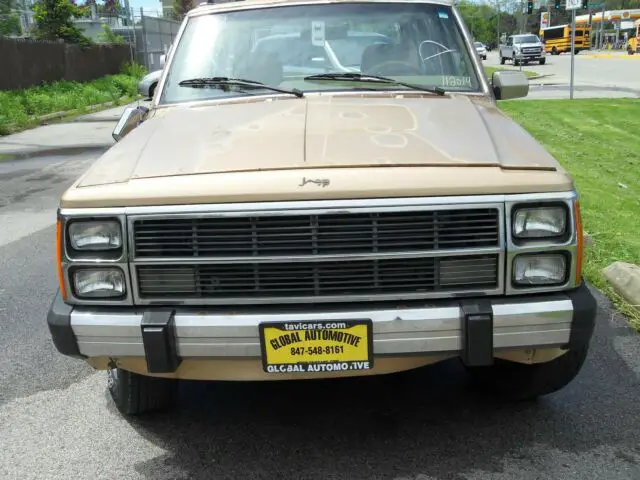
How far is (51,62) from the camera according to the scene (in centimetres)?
2436

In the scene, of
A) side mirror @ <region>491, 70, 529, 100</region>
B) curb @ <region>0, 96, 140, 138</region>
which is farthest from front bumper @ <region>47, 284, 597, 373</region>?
curb @ <region>0, 96, 140, 138</region>

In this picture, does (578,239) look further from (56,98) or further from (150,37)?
(150,37)

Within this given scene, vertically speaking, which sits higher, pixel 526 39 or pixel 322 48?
pixel 322 48

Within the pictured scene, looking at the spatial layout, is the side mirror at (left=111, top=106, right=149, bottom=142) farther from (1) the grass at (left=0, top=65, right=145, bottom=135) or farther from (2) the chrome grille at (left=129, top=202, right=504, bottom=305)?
(1) the grass at (left=0, top=65, right=145, bottom=135)

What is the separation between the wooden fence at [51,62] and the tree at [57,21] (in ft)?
3.31

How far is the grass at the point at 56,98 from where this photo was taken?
59.4ft

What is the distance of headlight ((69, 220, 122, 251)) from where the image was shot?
2785 millimetres

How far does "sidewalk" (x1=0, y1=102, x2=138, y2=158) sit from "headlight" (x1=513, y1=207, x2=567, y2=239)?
11950mm

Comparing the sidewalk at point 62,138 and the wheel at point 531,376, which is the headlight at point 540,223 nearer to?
the wheel at point 531,376

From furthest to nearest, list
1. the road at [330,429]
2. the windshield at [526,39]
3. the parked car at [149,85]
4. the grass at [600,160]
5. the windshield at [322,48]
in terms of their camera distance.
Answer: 1. the windshield at [526,39]
2. the grass at [600,160]
3. the parked car at [149,85]
4. the windshield at [322,48]
5. the road at [330,429]

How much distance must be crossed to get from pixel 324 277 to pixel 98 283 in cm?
88

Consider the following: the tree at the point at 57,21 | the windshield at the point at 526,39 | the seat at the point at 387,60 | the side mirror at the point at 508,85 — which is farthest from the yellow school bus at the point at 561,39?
the seat at the point at 387,60

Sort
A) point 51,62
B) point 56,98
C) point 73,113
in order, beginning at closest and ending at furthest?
point 73,113, point 56,98, point 51,62

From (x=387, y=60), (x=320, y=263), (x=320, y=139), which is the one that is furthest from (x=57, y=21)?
(x=320, y=263)
